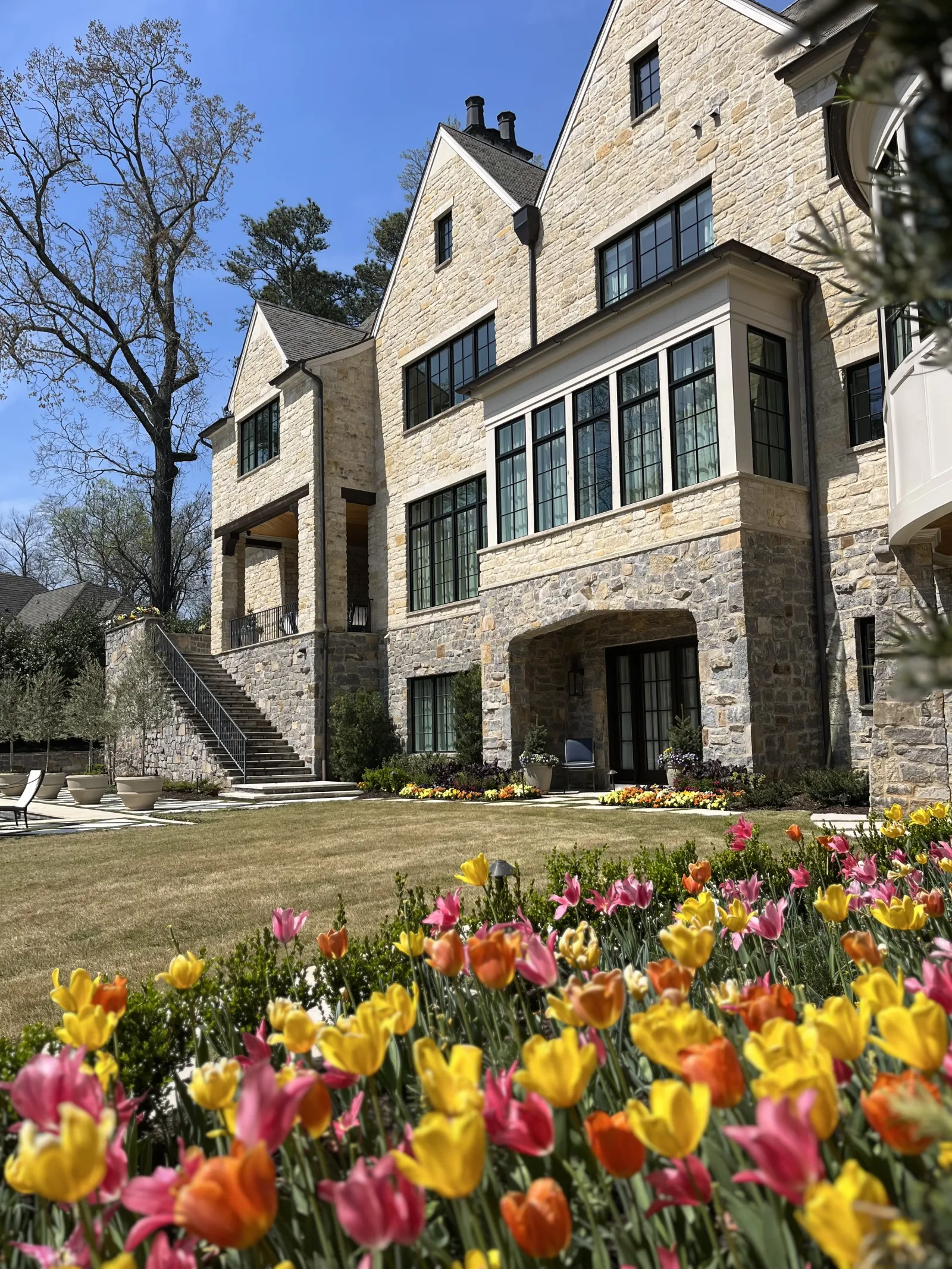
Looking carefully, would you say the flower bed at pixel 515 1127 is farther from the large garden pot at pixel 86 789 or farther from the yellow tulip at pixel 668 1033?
the large garden pot at pixel 86 789

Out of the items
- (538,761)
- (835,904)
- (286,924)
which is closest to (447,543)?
(538,761)

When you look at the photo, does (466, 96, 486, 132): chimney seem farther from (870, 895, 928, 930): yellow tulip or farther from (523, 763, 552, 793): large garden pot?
(870, 895, 928, 930): yellow tulip

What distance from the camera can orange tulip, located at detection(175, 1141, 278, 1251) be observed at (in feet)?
3.18

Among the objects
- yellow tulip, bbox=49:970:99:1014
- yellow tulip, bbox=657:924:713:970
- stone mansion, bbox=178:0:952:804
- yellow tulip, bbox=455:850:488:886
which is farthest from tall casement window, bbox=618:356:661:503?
yellow tulip, bbox=49:970:99:1014

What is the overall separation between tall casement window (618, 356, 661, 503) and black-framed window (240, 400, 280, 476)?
1135 centimetres

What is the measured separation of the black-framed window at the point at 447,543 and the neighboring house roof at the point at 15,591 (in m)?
31.5

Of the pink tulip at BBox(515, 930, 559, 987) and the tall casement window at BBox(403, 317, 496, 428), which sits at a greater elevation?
the tall casement window at BBox(403, 317, 496, 428)

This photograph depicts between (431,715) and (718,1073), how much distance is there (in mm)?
18029

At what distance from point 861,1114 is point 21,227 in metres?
31.9

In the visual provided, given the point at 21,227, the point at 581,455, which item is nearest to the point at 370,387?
the point at 581,455

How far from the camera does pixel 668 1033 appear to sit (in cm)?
131

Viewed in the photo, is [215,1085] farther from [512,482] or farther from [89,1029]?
[512,482]

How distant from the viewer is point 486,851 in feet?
27.2

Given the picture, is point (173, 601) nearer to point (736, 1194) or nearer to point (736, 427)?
point (736, 427)
